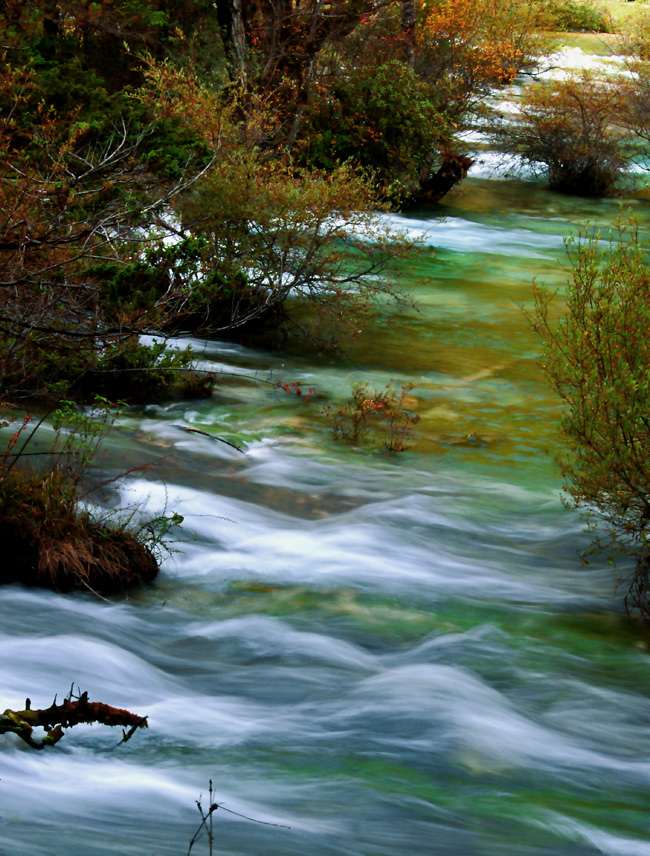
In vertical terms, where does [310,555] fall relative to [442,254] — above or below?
below

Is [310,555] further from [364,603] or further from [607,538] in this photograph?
[607,538]

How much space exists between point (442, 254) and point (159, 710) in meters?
13.5

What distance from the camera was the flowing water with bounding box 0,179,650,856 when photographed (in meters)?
3.78

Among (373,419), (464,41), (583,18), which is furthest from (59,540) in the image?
(583,18)

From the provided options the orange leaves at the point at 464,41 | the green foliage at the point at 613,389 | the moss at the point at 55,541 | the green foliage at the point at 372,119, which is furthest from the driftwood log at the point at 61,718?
the orange leaves at the point at 464,41

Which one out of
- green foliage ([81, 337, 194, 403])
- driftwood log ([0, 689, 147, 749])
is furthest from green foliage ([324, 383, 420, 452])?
driftwood log ([0, 689, 147, 749])

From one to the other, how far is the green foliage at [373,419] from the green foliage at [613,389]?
2.80 m

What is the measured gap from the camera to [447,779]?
420 centimetres

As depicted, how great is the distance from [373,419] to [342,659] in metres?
4.51

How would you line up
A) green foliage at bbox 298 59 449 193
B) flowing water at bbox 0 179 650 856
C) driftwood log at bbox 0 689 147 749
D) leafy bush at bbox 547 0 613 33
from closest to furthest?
flowing water at bbox 0 179 650 856 < driftwood log at bbox 0 689 147 749 < green foliage at bbox 298 59 449 193 < leafy bush at bbox 547 0 613 33

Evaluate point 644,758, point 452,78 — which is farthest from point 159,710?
point 452,78

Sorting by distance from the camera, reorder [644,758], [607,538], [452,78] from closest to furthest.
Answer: [644,758] < [607,538] < [452,78]

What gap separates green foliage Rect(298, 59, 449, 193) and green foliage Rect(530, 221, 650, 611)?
41.5 ft

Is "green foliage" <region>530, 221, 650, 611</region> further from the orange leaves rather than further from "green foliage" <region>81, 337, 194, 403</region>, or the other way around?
the orange leaves
